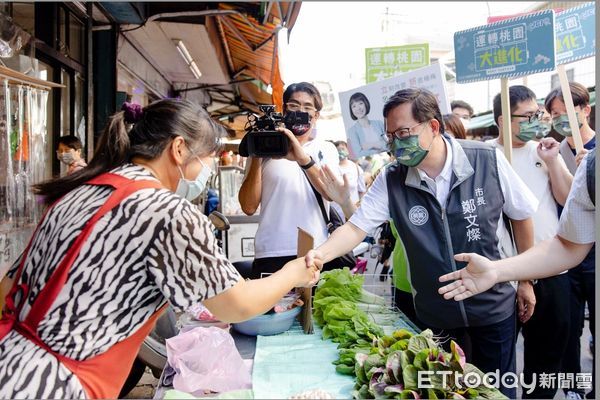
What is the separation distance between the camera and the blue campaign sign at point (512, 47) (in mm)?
3191

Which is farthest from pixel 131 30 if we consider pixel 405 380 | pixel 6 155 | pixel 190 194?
pixel 405 380

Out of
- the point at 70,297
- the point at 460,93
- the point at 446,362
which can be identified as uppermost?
the point at 460,93

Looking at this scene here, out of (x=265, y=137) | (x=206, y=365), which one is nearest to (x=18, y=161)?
(x=265, y=137)

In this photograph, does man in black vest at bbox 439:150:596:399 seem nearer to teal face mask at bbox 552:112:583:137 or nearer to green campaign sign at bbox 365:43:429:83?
teal face mask at bbox 552:112:583:137

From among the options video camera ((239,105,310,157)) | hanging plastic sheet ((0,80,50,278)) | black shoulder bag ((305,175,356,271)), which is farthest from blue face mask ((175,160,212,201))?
hanging plastic sheet ((0,80,50,278))

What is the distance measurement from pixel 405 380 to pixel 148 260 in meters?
0.80

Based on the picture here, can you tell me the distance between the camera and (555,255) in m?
1.98

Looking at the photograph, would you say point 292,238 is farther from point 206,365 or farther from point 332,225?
point 206,365

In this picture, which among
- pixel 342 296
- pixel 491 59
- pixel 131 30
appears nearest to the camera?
pixel 342 296

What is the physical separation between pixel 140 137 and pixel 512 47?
266 centimetres

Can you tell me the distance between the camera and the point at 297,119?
298 centimetres

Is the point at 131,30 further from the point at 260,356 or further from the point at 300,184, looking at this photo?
the point at 260,356

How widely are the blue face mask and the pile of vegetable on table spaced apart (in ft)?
2.42

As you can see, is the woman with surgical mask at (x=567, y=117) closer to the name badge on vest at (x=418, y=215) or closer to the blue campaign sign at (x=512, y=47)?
the blue campaign sign at (x=512, y=47)
